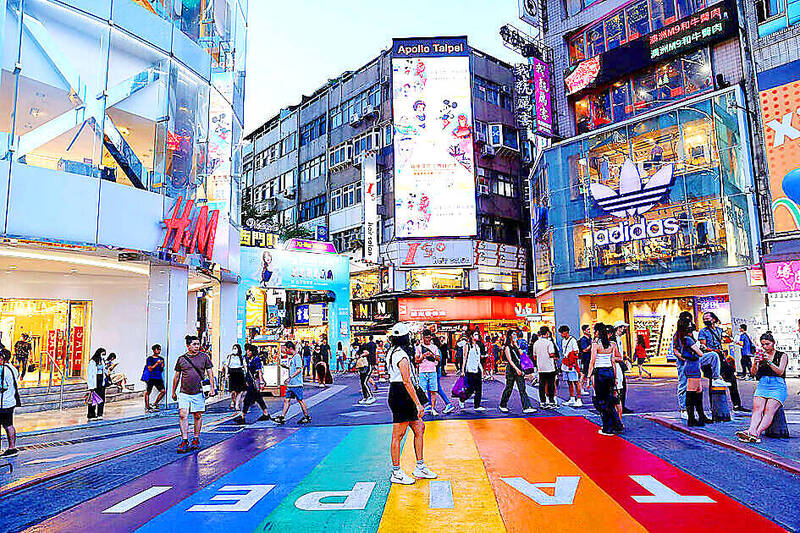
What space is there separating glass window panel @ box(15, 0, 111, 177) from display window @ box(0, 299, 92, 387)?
26.6 feet

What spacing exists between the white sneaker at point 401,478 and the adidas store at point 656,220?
21584mm

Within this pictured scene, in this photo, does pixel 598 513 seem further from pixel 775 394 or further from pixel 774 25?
pixel 774 25

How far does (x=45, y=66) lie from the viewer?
13828 millimetres

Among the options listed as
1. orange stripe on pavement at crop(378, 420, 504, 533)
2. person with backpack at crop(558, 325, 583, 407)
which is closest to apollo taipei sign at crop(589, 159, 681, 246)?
person with backpack at crop(558, 325, 583, 407)

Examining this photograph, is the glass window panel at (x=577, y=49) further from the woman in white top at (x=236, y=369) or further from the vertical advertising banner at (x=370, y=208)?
the woman in white top at (x=236, y=369)

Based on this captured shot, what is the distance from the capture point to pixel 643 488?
20.9ft

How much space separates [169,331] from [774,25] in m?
25.9

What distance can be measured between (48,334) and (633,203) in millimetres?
25234

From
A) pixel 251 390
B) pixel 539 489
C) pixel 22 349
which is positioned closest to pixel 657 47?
pixel 251 390

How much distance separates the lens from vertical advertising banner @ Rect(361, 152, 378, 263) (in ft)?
120

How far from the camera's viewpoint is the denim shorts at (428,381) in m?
12.8

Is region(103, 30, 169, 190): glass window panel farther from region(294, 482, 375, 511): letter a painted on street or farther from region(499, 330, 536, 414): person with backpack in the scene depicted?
region(294, 482, 375, 511): letter a painted on street

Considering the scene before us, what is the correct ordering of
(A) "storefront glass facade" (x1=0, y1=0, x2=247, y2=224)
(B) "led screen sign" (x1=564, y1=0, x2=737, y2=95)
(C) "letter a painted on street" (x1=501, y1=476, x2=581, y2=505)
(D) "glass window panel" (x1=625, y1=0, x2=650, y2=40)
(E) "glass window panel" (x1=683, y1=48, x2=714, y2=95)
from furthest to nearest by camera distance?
(D) "glass window panel" (x1=625, y1=0, x2=650, y2=40) < (E) "glass window panel" (x1=683, y1=48, x2=714, y2=95) < (B) "led screen sign" (x1=564, y1=0, x2=737, y2=95) < (A) "storefront glass facade" (x1=0, y1=0, x2=247, y2=224) < (C) "letter a painted on street" (x1=501, y1=476, x2=581, y2=505)

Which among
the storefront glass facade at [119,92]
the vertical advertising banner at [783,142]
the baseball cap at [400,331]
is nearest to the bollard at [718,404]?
the baseball cap at [400,331]
